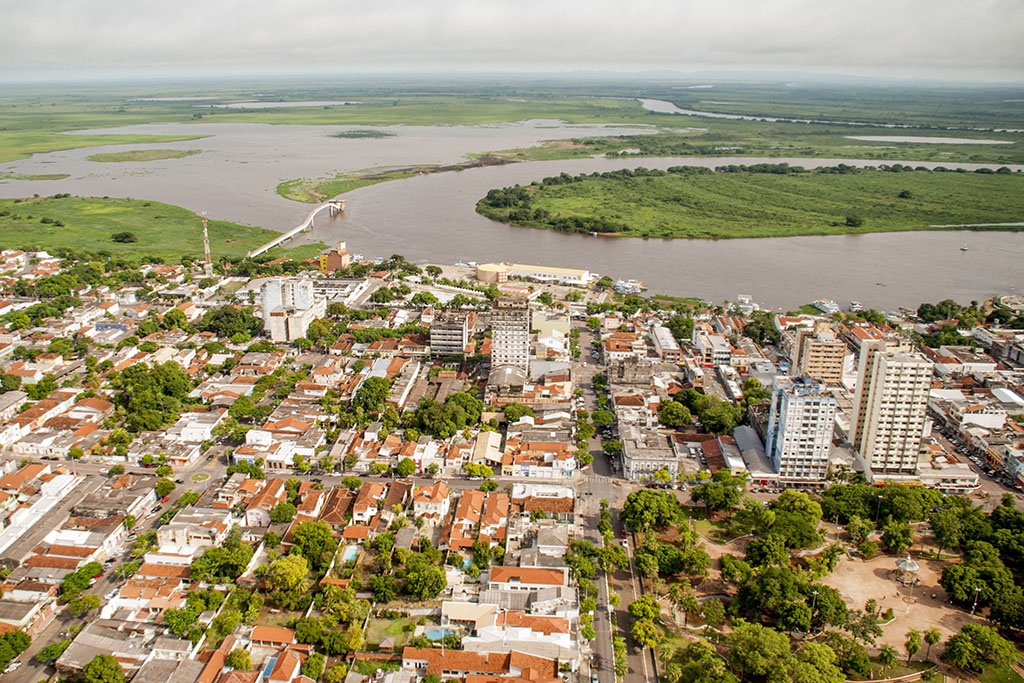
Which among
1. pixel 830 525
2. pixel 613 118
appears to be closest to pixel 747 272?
pixel 830 525

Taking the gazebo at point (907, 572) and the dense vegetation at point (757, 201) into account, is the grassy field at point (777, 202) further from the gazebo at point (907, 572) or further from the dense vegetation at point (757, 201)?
the gazebo at point (907, 572)

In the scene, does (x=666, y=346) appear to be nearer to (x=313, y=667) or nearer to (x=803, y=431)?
(x=803, y=431)

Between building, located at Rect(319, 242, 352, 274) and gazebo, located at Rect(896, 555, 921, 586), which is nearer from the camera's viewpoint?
gazebo, located at Rect(896, 555, 921, 586)

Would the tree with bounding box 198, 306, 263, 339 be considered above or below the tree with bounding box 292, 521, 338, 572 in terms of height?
above

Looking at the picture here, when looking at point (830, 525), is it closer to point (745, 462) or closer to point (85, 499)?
point (745, 462)

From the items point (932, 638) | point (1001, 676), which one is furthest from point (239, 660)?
point (1001, 676)

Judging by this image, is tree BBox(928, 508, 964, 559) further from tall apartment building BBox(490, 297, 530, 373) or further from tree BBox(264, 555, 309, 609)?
tree BBox(264, 555, 309, 609)

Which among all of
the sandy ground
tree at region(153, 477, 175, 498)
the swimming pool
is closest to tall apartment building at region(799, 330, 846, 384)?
the sandy ground
